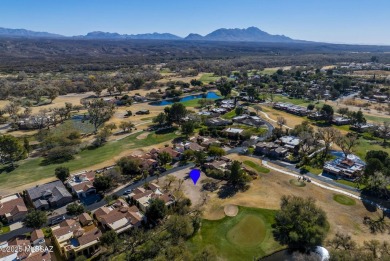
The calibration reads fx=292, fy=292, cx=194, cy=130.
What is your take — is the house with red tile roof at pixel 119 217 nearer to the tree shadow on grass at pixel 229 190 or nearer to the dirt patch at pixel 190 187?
the dirt patch at pixel 190 187

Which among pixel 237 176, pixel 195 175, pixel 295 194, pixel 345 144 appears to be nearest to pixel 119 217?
pixel 195 175

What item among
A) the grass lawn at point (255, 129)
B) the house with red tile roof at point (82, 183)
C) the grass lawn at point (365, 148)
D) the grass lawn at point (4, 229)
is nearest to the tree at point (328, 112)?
the grass lawn at point (365, 148)

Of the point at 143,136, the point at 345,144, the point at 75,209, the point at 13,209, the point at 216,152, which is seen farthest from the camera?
the point at 143,136

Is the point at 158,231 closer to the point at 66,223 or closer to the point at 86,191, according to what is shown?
the point at 66,223

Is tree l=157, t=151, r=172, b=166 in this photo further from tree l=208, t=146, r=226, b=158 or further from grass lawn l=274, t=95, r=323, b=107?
grass lawn l=274, t=95, r=323, b=107

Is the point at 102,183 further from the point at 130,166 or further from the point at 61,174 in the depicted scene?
the point at 61,174

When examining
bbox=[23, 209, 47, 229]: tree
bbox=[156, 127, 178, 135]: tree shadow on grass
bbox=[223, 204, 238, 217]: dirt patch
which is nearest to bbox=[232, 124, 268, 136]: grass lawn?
bbox=[156, 127, 178, 135]: tree shadow on grass
